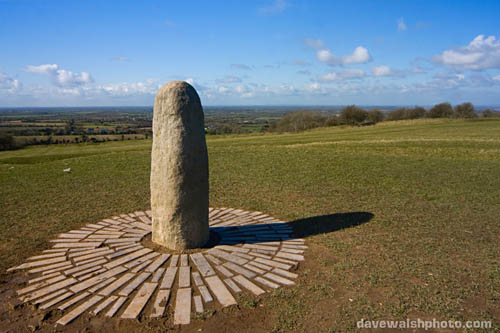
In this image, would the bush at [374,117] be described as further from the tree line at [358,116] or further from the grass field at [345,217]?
the grass field at [345,217]

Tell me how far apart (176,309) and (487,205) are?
7.95 meters

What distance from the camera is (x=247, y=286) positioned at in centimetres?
434

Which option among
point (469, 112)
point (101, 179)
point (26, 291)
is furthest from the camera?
point (469, 112)

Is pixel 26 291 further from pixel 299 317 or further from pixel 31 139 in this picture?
pixel 31 139

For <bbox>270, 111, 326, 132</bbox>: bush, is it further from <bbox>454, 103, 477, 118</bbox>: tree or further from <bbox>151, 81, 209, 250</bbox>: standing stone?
<bbox>151, 81, 209, 250</bbox>: standing stone

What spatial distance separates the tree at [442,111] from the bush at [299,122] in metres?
17.6

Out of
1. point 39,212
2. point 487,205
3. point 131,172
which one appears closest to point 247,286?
point 39,212

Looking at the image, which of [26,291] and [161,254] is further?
[161,254]

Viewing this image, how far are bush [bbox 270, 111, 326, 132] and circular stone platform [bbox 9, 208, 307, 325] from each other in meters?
50.1

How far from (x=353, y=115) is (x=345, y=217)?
5075cm

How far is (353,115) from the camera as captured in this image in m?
54.8

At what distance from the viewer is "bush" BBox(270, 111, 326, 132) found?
55.9 m

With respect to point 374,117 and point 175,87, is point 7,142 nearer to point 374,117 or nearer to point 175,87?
point 175,87

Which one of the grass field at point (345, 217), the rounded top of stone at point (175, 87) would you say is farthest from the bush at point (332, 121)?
the rounded top of stone at point (175, 87)
